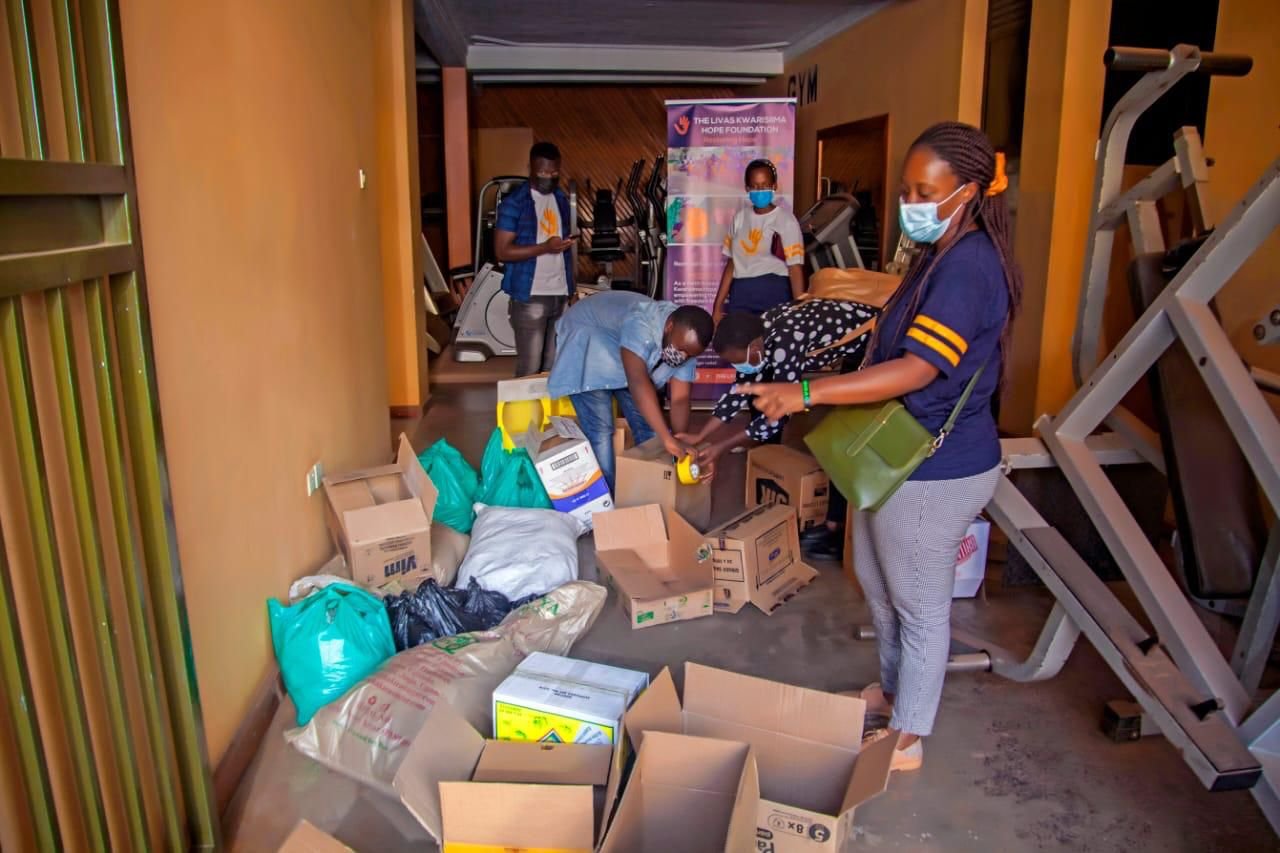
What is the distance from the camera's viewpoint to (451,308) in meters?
8.68

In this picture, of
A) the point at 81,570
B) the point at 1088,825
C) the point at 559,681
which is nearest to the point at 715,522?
the point at 559,681

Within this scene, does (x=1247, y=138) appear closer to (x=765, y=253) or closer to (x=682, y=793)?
(x=765, y=253)

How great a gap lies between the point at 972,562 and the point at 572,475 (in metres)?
1.54

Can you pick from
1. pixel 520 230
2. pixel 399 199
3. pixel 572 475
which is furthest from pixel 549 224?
pixel 572 475

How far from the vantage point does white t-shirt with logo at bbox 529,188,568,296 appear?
5.23 m

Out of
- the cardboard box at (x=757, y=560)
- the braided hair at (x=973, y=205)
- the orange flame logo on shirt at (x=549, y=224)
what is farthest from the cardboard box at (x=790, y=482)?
the orange flame logo on shirt at (x=549, y=224)

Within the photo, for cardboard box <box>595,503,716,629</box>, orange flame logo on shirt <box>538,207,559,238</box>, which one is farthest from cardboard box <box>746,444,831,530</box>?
orange flame logo on shirt <box>538,207,559,238</box>

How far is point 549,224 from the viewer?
5.42 metres

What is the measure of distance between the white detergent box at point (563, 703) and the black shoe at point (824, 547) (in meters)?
1.53

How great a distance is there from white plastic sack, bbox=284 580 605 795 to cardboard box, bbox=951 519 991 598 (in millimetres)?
1553

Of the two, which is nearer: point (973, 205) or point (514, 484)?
point (973, 205)

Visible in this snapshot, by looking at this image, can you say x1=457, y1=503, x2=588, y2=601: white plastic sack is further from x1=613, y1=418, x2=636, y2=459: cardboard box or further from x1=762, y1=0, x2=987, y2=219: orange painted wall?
x1=762, y1=0, x2=987, y2=219: orange painted wall

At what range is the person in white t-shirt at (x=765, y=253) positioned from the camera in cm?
492

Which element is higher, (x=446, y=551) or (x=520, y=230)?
(x=520, y=230)
